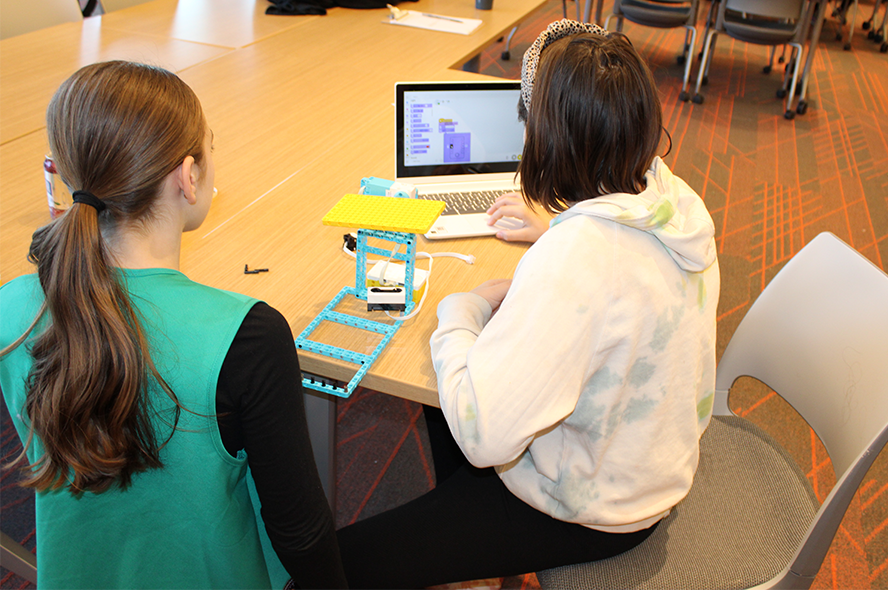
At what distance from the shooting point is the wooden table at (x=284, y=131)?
1226 mm

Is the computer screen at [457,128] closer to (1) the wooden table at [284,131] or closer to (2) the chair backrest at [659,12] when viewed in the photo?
(1) the wooden table at [284,131]

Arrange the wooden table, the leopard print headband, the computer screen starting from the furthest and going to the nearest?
the computer screen, the wooden table, the leopard print headband

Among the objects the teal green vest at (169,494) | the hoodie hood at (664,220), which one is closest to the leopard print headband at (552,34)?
the hoodie hood at (664,220)

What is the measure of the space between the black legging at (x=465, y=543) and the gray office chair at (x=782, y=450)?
50 millimetres

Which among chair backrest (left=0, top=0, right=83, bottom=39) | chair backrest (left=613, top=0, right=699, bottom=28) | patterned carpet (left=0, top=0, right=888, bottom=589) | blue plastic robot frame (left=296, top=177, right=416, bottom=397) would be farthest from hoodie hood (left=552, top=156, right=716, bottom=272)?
chair backrest (left=613, top=0, right=699, bottom=28)

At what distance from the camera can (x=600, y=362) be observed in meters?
0.81

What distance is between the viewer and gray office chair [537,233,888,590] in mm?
979

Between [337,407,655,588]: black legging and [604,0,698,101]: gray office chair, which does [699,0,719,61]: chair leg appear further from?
[337,407,655,588]: black legging

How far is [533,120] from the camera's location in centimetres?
88

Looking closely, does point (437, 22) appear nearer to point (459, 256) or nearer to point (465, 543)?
point (459, 256)

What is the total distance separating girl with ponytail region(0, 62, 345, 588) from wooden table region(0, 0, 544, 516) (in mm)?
263

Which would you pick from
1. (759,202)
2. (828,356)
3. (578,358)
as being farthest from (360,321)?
(759,202)

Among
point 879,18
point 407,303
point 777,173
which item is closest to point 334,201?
point 407,303

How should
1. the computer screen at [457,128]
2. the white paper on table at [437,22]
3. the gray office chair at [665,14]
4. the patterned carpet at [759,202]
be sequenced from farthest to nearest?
the gray office chair at [665,14] < the white paper on table at [437,22] < the patterned carpet at [759,202] < the computer screen at [457,128]
